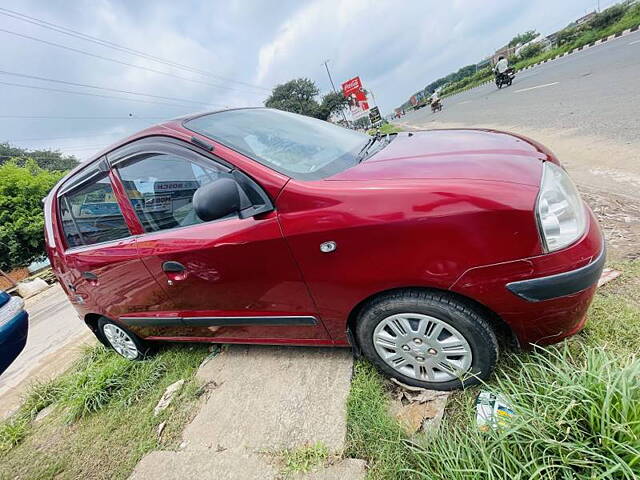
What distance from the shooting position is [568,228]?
1.38m

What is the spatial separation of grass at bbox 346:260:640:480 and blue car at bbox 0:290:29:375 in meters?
2.81

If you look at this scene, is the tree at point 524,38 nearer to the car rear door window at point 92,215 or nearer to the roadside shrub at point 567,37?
the roadside shrub at point 567,37

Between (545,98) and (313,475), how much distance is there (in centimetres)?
983

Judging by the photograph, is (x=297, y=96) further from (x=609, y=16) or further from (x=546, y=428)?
(x=546, y=428)

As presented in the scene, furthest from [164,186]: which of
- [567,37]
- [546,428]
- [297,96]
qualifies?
[297,96]

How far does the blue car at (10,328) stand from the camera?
272 centimetres

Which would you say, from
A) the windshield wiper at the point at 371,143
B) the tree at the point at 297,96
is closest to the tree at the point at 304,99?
the tree at the point at 297,96

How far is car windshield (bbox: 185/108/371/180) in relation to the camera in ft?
5.98

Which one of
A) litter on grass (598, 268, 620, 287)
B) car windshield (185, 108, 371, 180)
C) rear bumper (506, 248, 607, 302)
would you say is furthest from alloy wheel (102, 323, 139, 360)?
litter on grass (598, 268, 620, 287)

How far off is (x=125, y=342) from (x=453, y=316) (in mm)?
2810

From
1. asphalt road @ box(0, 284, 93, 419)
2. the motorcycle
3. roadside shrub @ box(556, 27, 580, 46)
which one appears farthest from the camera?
roadside shrub @ box(556, 27, 580, 46)

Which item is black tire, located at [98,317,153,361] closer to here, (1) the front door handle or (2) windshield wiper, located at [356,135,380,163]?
(1) the front door handle

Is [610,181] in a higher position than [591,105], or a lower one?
lower

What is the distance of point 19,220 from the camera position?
15.8 metres
